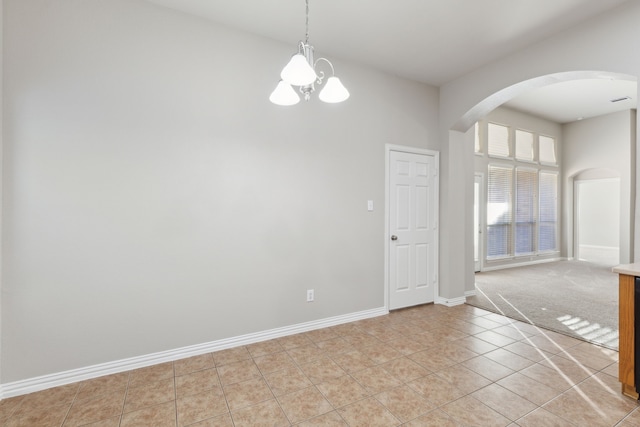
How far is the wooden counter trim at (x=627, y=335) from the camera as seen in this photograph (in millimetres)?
2067

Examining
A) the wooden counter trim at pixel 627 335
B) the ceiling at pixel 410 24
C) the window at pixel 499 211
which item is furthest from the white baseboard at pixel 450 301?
the ceiling at pixel 410 24

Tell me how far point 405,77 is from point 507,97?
127 cm

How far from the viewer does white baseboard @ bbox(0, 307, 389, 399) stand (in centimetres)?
221

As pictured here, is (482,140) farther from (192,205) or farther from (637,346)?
(192,205)

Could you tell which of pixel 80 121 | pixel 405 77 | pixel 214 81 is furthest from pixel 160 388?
pixel 405 77

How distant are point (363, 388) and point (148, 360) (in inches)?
72.4

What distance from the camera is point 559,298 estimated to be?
4477mm

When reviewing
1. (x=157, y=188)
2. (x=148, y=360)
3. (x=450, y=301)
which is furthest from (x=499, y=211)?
(x=148, y=360)

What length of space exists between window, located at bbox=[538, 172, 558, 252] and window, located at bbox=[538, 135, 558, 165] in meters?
0.33

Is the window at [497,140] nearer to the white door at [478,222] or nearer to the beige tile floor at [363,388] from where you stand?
the white door at [478,222]

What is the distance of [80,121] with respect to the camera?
2.36 meters

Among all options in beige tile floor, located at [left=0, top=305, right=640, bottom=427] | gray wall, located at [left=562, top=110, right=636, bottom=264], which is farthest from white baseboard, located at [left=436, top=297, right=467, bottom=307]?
gray wall, located at [left=562, top=110, right=636, bottom=264]

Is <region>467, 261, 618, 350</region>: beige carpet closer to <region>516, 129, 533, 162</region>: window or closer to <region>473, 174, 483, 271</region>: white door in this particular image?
<region>473, 174, 483, 271</region>: white door

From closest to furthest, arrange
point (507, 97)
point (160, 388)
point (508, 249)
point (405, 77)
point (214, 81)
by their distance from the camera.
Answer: point (160, 388) < point (214, 81) < point (507, 97) < point (405, 77) < point (508, 249)
